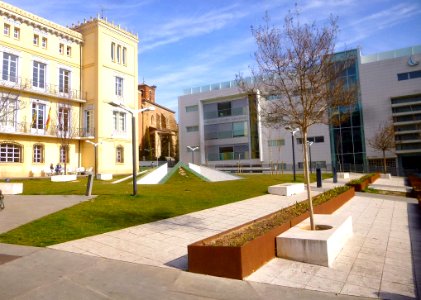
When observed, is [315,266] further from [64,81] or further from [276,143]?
[276,143]

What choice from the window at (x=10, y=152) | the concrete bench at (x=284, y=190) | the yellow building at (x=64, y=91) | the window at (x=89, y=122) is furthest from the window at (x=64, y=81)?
the concrete bench at (x=284, y=190)

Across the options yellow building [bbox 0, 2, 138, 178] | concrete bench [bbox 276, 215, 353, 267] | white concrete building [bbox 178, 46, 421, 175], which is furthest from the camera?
white concrete building [bbox 178, 46, 421, 175]

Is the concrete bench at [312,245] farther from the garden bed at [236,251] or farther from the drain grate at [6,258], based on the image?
the drain grate at [6,258]

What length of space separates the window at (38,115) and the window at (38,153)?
2.03 meters

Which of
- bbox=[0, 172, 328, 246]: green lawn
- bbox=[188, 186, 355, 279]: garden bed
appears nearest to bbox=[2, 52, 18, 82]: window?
bbox=[0, 172, 328, 246]: green lawn

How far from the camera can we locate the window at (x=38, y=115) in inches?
1328

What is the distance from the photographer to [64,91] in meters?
37.1

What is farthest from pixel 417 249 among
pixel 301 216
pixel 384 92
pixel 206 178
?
pixel 384 92

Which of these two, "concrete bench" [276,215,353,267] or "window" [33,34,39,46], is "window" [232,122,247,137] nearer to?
"window" [33,34,39,46]

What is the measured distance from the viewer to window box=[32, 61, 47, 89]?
33969 mm

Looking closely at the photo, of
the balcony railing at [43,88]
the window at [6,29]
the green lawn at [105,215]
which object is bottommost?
the green lawn at [105,215]

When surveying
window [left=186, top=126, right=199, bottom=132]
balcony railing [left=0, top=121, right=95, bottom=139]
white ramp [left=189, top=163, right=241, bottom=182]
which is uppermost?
window [left=186, top=126, right=199, bottom=132]

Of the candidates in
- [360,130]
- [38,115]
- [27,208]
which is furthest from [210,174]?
[360,130]

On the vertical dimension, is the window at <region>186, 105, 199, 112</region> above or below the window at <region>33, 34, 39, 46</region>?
below
